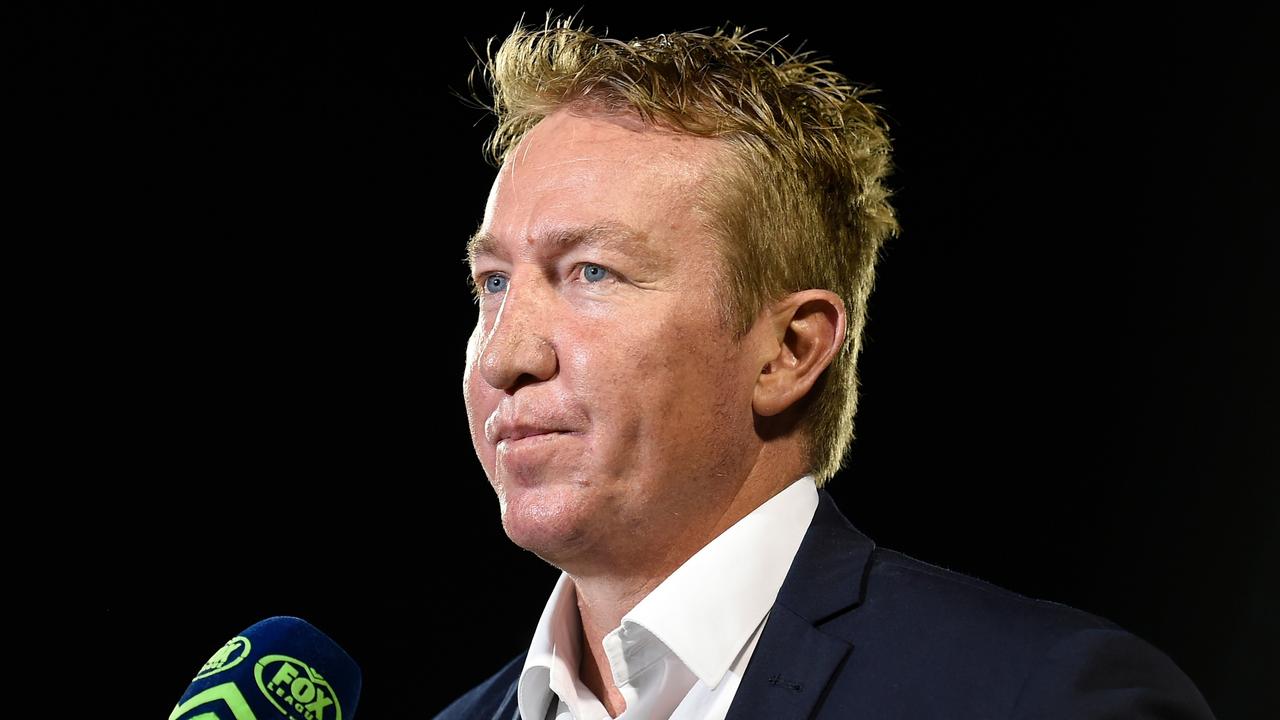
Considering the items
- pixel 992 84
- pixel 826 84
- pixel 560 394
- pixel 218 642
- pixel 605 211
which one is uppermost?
pixel 992 84

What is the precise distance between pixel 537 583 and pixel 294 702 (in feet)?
6.11

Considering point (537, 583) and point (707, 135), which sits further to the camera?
point (537, 583)

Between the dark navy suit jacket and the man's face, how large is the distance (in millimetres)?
229

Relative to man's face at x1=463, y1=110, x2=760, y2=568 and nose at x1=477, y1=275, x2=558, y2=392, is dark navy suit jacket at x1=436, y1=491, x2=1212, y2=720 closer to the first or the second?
man's face at x1=463, y1=110, x2=760, y2=568

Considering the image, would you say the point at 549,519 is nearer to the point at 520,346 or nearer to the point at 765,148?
the point at 520,346

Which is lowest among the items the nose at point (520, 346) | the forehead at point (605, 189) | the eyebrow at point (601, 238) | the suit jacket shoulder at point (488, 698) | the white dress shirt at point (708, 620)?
the suit jacket shoulder at point (488, 698)

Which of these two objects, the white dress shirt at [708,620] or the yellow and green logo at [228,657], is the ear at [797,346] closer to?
the white dress shirt at [708,620]

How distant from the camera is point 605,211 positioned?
201 centimetres

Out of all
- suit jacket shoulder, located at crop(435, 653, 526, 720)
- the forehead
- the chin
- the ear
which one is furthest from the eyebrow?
suit jacket shoulder, located at crop(435, 653, 526, 720)

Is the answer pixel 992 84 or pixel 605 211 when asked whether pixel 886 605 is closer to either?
pixel 605 211

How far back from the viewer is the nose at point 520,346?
197cm

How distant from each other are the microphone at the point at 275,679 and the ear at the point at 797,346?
766 mm

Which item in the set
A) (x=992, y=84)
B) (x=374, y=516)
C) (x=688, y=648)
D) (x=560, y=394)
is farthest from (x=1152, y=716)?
(x=374, y=516)

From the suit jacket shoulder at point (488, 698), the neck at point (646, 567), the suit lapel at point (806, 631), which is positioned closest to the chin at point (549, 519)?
the neck at point (646, 567)
